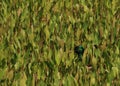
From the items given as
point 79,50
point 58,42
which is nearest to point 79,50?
point 79,50

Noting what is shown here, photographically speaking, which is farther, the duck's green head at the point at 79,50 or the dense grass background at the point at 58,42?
the duck's green head at the point at 79,50

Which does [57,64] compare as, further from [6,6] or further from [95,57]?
[6,6]

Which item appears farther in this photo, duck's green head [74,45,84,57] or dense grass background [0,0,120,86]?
duck's green head [74,45,84,57]

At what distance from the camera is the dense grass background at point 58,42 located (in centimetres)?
182

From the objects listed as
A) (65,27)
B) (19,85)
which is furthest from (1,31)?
(19,85)

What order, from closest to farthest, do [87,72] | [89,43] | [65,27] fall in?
[87,72]
[89,43]
[65,27]

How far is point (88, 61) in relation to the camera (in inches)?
80.3

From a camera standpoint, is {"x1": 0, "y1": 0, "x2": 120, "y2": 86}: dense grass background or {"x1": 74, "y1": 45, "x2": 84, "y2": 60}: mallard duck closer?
{"x1": 0, "y1": 0, "x2": 120, "y2": 86}: dense grass background

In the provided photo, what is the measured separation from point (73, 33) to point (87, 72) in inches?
22.7

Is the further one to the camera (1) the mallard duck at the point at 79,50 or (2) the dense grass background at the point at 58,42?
(1) the mallard duck at the point at 79,50

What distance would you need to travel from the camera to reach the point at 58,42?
2.19 meters

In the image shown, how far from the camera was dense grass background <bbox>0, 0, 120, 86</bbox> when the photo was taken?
5.98ft

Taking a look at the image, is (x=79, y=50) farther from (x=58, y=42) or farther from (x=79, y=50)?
(x=58, y=42)

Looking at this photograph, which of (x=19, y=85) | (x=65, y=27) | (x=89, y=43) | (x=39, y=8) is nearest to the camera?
(x=19, y=85)
